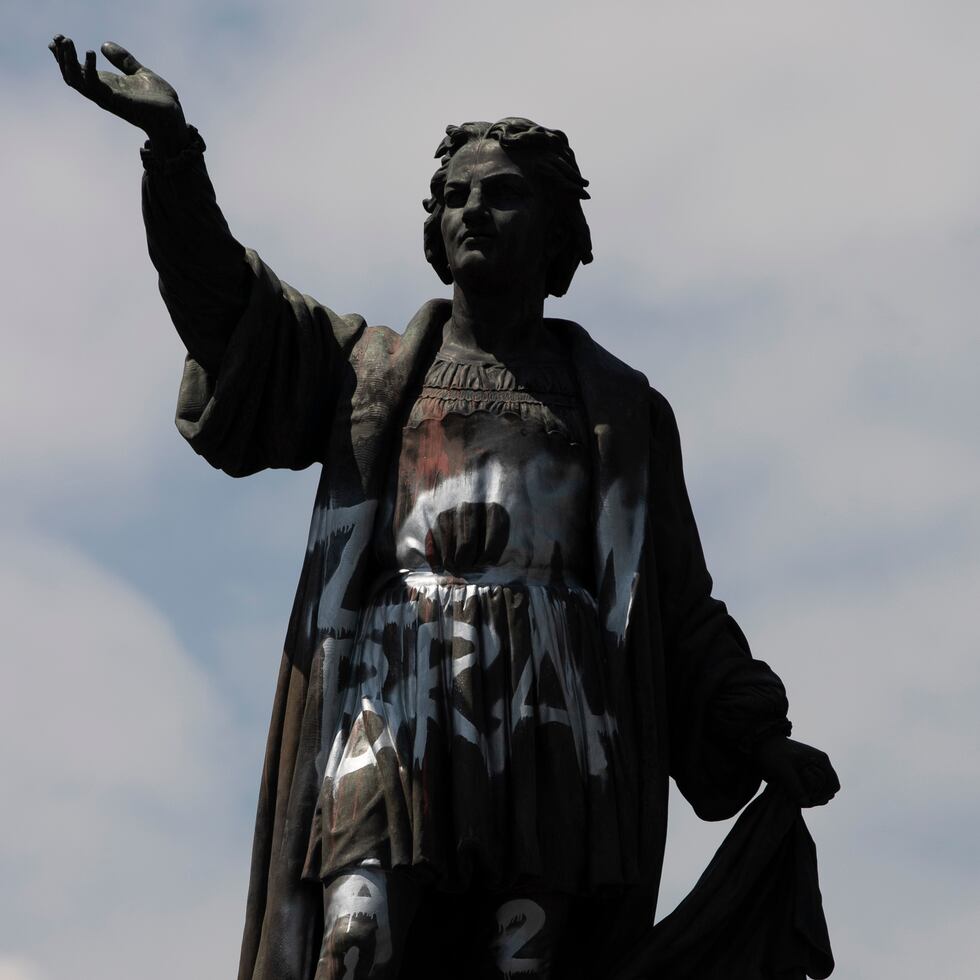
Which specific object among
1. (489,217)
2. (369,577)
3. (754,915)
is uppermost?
(489,217)

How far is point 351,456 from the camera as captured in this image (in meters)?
14.9

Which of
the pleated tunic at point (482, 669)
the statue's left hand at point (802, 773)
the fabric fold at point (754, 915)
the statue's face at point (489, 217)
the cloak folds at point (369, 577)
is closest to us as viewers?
the pleated tunic at point (482, 669)

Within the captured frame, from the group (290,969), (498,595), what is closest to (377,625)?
(498,595)

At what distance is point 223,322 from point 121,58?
4.18 feet

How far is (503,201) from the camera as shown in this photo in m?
15.1

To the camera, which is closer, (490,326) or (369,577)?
(369,577)

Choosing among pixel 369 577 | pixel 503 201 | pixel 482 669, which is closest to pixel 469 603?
pixel 482 669

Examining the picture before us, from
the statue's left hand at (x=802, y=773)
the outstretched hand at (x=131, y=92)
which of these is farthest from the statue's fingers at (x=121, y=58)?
the statue's left hand at (x=802, y=773)

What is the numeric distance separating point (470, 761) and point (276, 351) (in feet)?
7.33

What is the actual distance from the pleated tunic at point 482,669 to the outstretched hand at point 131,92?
1.69m

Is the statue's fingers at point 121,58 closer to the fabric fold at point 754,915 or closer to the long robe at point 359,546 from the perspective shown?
the long robe at point 359,546

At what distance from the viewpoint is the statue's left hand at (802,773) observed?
48.7 ft

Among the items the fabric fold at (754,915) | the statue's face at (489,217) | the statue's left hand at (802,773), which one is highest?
the statue's face at (489,217)

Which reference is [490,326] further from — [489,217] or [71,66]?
[71,66]
